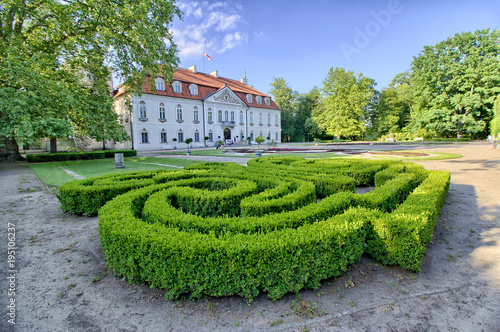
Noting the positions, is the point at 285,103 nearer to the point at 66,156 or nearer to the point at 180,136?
the point at 180,136

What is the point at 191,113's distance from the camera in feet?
127

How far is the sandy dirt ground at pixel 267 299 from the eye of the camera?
2.28 meters

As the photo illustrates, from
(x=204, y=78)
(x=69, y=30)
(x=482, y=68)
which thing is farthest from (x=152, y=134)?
(x=482, y=68)

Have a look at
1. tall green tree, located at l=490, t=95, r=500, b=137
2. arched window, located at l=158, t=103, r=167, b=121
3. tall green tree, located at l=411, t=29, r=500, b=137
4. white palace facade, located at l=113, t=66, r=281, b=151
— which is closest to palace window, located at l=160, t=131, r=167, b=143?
white palace facade, located at l=113, t=66, r=281, b=151

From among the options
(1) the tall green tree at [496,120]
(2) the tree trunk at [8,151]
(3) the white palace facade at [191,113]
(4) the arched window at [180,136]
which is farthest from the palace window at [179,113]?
(1) the tall green tree at [496,120]

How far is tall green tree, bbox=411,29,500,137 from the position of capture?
1407 inches

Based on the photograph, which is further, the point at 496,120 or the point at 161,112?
the point at 161,112

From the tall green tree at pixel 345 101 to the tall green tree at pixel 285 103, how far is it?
18657 millimetres

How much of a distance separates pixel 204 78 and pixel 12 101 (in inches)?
1364

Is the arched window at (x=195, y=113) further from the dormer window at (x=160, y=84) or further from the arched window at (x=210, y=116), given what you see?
the dormer window at (x=160, y=84)

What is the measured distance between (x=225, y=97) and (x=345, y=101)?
21567mm

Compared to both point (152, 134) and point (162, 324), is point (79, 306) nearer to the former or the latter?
point (162, 324)

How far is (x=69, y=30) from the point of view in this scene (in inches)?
612

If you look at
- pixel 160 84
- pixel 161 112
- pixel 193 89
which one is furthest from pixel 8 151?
pixel 193 89
